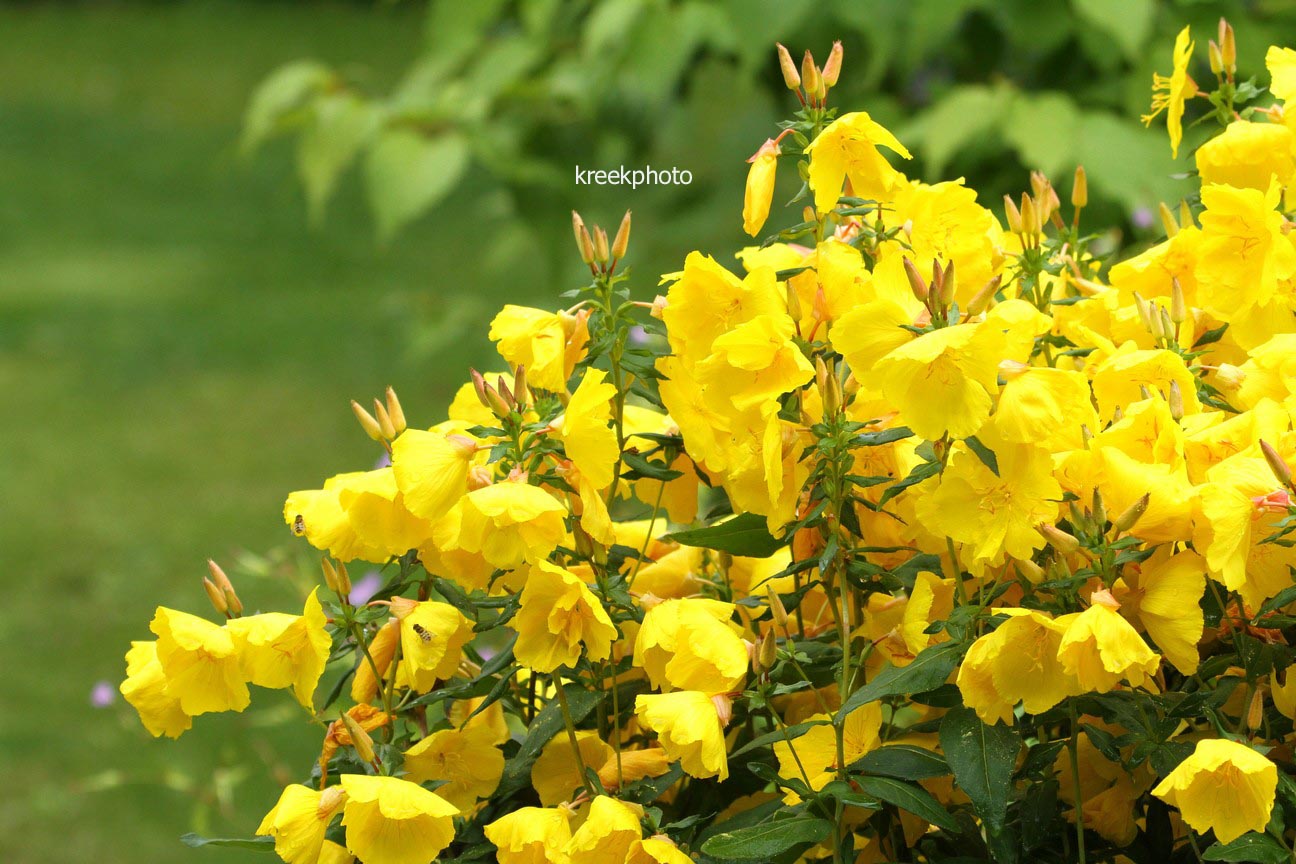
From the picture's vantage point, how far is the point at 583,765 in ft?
3.79

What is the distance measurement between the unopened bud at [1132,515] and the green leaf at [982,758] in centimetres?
15

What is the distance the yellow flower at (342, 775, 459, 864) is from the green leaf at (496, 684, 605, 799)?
9 centimetres

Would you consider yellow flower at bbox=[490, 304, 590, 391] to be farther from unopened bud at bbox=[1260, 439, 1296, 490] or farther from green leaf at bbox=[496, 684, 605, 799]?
unopened bud at bbox=[1260, 439, 1296, 490]

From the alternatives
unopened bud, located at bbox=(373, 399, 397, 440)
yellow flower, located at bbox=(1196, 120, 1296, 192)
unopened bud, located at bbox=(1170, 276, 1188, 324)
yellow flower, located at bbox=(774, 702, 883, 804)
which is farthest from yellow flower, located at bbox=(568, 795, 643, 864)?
yellow flower, located at bbox=(1196, 120, 1296, 192)

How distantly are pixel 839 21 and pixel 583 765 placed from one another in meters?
2.19

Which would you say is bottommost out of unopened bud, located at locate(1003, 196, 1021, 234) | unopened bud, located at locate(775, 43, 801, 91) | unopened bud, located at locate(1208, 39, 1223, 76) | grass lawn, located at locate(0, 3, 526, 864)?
grass lawn, located at locate(0, 3, 526, 864)

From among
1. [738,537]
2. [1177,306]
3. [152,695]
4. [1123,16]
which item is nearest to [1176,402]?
[1177,306]

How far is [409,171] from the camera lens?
10.7 feet

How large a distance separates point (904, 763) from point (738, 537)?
7.9 inches

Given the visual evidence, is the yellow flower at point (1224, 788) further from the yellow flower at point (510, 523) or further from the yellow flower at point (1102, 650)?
the yellow flower at point (510, 523)

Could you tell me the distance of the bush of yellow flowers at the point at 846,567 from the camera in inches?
39.4

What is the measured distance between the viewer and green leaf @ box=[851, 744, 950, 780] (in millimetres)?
1063

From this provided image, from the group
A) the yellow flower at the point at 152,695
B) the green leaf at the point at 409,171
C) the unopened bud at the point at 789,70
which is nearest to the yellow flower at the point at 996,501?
the unopened bud at the point at 789,70

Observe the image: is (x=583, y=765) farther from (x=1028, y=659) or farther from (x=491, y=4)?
(x=491, y=4)
